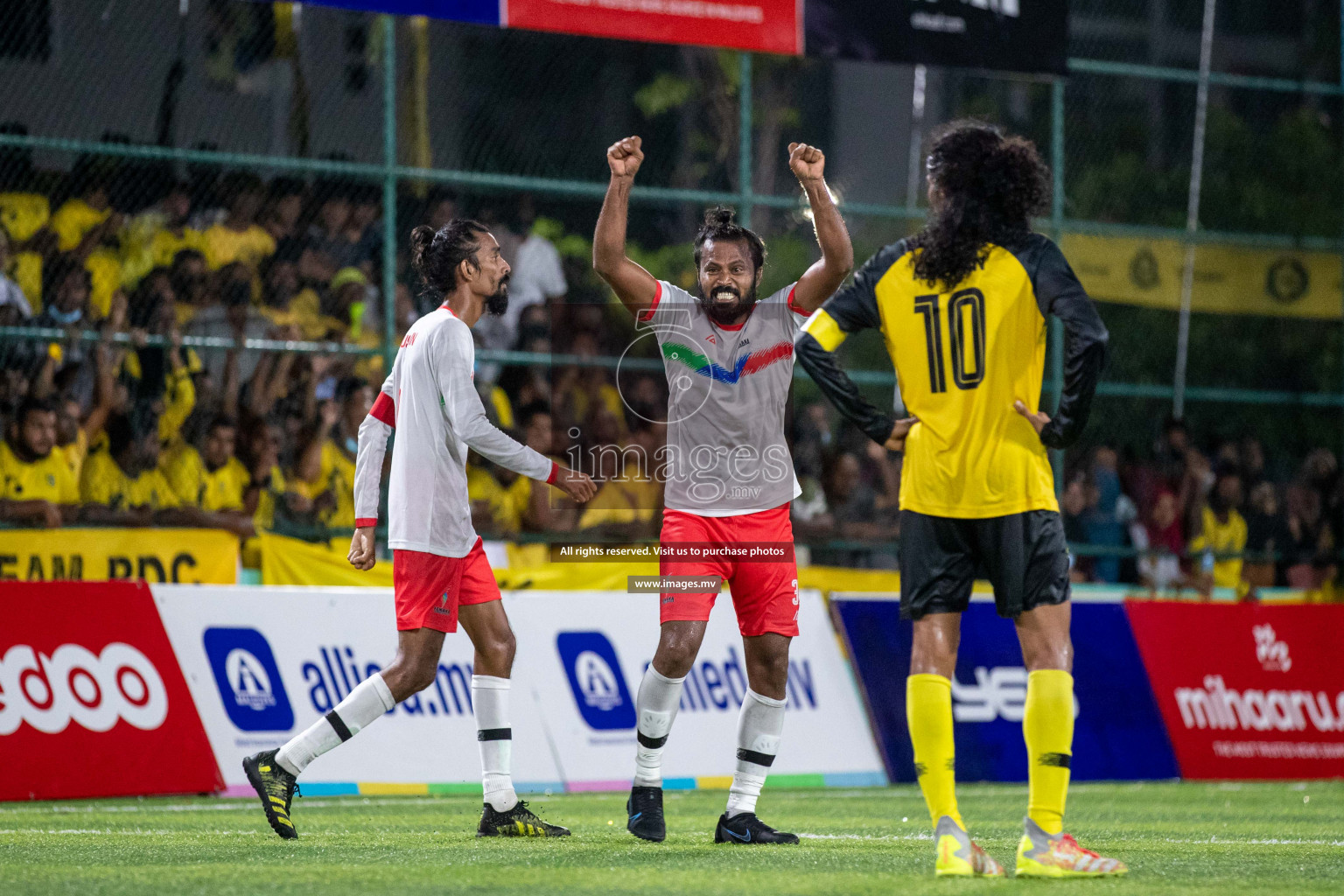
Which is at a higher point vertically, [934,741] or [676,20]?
[676,20]

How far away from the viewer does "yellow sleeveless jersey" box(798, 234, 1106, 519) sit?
17.7ft

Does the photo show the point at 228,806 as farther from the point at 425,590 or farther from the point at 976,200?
the point at 976,200

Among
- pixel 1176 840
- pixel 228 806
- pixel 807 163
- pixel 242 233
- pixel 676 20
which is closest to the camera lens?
pixel 807 163

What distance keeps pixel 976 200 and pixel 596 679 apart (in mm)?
5767

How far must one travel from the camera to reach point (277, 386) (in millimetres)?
12180

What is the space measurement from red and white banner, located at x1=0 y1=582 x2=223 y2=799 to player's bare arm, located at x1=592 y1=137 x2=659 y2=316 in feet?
14.3

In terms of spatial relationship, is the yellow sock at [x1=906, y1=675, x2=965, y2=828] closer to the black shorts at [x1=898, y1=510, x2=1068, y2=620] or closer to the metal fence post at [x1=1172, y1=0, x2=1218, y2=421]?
the black shorts at [x1=898, y1=510, x2=1068, y2=620]

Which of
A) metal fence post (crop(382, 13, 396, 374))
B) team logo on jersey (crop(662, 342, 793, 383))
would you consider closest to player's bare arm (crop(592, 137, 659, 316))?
team logo on jersey (crop(662, 342, 793, 383))

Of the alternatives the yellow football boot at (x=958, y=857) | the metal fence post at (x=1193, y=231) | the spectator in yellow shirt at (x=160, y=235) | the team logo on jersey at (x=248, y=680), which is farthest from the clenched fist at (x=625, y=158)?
the metal fence post at (x=1193, y=231)

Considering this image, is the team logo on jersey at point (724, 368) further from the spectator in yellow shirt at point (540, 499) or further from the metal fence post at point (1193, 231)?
the metal fence post at point (1193, 231)

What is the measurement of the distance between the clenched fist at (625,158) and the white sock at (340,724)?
Answer: 210 centimetres

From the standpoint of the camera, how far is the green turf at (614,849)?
508 cm

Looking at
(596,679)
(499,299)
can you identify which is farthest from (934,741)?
(596,679)

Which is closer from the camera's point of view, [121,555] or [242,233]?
[121,555]
